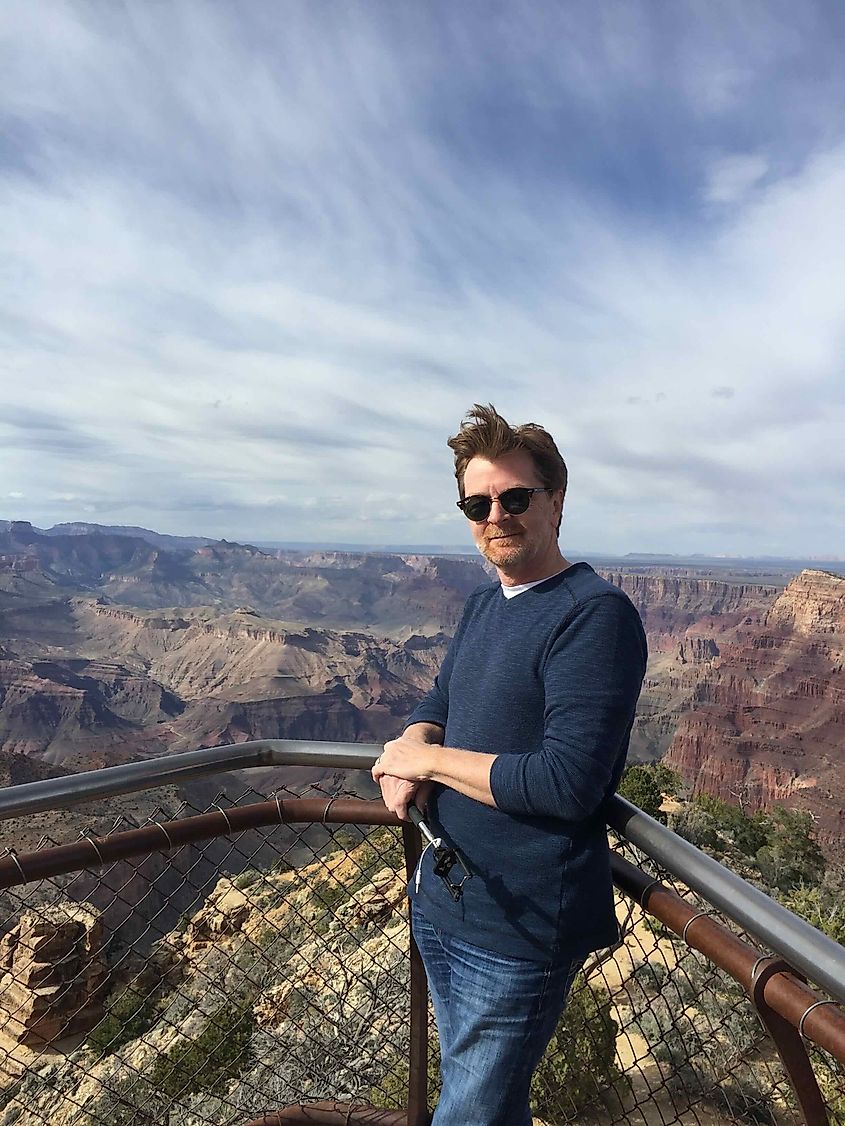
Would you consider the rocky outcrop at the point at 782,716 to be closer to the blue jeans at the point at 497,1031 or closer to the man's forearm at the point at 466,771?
the blue jeans at the point at 497,1031

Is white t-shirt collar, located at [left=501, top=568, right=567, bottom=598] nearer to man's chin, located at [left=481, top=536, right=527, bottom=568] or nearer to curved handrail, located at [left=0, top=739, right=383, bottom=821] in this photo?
man's chin, located at [left=481, top=536, right=527, bottom=568]

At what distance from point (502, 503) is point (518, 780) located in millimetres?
722

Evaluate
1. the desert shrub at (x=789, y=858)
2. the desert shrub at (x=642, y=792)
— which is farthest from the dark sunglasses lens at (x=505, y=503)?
the desert shrub at (x=642, y=792)

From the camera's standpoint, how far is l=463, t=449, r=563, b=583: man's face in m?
1.91

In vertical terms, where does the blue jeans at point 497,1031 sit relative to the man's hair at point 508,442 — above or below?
below

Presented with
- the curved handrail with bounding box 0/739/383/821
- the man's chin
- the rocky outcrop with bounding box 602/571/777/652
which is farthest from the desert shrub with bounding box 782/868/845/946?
the rocky outcrop with bounding box 602/571/777/652

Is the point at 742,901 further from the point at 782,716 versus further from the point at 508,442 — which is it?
the point at 782,716

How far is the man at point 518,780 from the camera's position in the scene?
159 cm

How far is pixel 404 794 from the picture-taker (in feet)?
6.30

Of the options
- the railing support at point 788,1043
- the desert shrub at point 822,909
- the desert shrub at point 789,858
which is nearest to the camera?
the railing support at point 788,1043

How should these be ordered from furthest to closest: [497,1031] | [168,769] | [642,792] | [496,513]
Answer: [642,792] → [168,769] → [496,513] → [497,1031]

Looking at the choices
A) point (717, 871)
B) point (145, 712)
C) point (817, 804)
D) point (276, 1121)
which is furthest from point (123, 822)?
point (145, 712)

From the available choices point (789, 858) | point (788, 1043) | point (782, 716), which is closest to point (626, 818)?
point (788, 1043)

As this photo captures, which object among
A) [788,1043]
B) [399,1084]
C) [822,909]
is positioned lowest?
[822,909]
